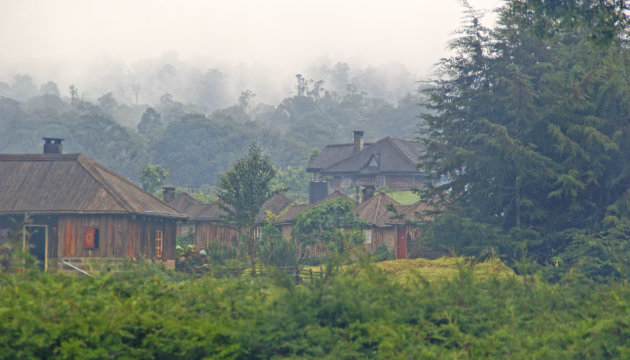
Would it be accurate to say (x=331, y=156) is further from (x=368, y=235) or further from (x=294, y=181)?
(x=368, y=235)

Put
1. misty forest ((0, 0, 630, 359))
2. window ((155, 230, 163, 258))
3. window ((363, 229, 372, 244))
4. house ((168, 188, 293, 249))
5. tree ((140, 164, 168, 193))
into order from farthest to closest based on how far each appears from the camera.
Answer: tree ((140, 164, 168, 193))
house ((168, 188, 293, 249))
window ((363, 229, 372, 244))
window ((155, 230, 163, 258))
misty forest ((0, 0, 630, 359))

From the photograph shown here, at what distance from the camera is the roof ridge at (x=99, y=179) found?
3128cm

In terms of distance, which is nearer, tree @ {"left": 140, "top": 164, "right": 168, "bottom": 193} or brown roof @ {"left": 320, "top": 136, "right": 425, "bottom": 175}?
tree @ {"left": 140, "top": 164, "right": 168, "bottom": 193}

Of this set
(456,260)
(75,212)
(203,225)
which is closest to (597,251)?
(456,260)

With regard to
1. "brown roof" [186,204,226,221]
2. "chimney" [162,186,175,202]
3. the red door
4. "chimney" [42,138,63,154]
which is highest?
"chimney" [42,138,63,154]

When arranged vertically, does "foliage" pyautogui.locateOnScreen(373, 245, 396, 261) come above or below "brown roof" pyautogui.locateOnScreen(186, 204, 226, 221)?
below

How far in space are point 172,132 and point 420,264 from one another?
9122 centimetres

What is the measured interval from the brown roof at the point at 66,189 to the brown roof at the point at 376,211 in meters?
11.8

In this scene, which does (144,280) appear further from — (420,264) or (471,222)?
(471,222)

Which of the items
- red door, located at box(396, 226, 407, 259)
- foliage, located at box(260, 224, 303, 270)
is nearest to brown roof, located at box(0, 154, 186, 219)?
foliage, located at box(260, 224, 303, 270)

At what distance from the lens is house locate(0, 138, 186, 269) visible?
3072cm

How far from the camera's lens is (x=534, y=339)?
11.5 meters

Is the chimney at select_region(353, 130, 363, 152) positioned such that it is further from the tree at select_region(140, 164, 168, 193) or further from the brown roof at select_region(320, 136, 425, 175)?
the tree at select_region(140, 164, 168, 193)

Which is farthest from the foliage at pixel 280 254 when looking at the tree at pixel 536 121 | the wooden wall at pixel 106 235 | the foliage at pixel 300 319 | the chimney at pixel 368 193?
the foliage at pixel 300 319
